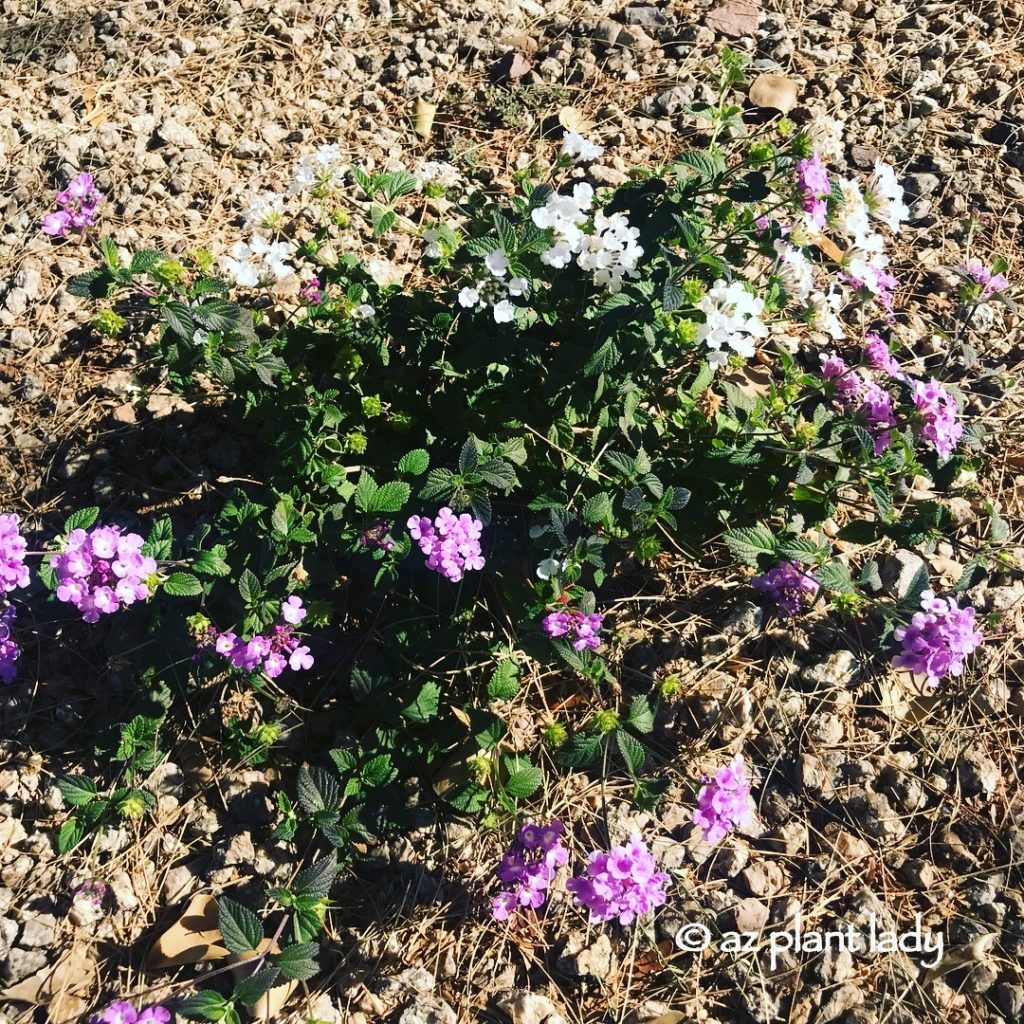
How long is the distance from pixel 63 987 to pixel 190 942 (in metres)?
0.33

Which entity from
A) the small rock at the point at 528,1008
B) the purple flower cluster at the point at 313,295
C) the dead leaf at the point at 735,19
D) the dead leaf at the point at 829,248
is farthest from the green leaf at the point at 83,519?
the dead leaf at the point at 735,19

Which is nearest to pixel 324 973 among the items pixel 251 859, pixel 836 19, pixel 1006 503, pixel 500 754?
pixel 251 859

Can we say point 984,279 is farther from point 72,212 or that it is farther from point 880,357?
point 72,212

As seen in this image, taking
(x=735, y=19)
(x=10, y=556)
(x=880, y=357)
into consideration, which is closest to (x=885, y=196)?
(x=880, y=357)

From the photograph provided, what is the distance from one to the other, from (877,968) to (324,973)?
55.0 inches

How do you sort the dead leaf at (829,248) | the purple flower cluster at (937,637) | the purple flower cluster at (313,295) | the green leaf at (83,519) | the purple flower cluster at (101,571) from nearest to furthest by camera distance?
the purple flower cluster at (101,571) < the purple flower cluster at (937,637) < the green leaf at (83,519) < the purple flower cluster at (313,295) < the dead leaf at (829,248)

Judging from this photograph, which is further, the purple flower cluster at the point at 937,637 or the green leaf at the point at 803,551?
the green leaf at the point at 803,551

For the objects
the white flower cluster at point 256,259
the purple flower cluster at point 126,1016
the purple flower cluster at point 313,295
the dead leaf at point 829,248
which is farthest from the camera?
the dead leaf at point 829,248

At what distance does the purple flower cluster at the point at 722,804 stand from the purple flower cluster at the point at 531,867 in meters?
0.35

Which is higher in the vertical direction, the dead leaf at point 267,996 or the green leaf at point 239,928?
the green leaf at point 239,928

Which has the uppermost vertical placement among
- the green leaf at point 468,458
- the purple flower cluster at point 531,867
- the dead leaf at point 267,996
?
the green leaf at point 468,458

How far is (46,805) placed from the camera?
8.33ft

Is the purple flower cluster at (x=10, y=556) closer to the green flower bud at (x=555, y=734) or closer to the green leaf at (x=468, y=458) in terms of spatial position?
the green leaf at (x=468, y=458)

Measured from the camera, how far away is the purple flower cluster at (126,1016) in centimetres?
197
